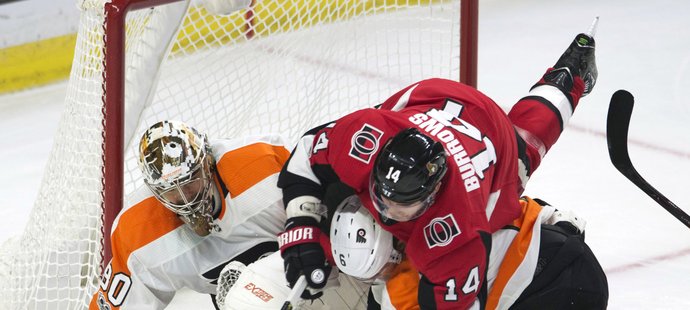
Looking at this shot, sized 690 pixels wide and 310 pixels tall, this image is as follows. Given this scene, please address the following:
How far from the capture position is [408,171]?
6.91ft

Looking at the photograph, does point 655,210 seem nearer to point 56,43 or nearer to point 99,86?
point 99,86

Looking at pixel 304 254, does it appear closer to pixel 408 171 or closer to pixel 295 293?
pixel 295 293

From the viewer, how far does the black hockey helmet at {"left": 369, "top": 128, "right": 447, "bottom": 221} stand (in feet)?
6.91

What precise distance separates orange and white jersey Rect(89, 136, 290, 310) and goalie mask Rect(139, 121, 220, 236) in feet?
0.28

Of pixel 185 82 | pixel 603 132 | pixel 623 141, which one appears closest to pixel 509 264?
pixel 623 141

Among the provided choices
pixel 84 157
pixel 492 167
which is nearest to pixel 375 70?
pixel 84 157

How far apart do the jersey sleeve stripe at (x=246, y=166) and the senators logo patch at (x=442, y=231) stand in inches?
20.1

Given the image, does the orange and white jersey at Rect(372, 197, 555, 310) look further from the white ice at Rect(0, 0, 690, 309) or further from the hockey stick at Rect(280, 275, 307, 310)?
the white ice at Rect(0, 0, 690, 309)

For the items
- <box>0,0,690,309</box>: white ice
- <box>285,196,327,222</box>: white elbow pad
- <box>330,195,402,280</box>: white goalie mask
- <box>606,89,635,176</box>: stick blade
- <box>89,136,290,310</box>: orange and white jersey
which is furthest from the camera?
<box>0,0,690,309</box>: white ice

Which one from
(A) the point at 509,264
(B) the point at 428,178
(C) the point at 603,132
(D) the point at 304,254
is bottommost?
(C) the point at 603,132

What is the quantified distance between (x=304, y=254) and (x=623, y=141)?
1023mm

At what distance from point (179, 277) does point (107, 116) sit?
408mm

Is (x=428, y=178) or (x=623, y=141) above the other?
(x=428, y=178)

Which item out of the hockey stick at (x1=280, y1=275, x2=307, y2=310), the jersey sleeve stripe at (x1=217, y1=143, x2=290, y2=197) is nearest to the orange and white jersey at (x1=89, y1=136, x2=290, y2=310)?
the jersey sleeve stripe at (x1=217, y1=143, x2=290, y2=197)
